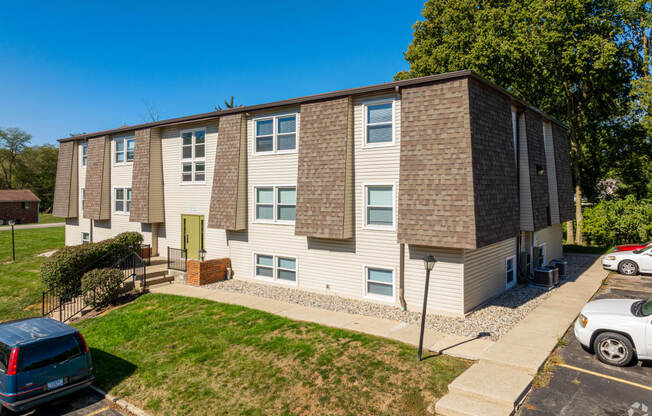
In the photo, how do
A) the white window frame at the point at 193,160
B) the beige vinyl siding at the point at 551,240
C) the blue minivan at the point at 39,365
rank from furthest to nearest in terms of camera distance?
the white window frame at the point at 193,160 → the beige vinyl siding at the point at 551,240 → the blue minivan at the point at 39,365

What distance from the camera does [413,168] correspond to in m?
11.9

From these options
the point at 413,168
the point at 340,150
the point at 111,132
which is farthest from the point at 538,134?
the point at 111,132

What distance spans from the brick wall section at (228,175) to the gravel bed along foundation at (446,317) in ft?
9.51

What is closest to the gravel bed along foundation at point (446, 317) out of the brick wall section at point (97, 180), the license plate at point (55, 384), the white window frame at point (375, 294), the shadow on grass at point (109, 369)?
the white window frame at point (375, 294)

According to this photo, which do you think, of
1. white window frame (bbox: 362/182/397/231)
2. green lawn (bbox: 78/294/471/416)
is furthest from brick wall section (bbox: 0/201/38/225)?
white window frame (bbox: 362/182/397/231)

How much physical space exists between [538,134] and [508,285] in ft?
22.9

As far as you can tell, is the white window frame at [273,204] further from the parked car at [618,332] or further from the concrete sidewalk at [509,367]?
the parked car at [618,332]

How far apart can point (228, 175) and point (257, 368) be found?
32.1 feet

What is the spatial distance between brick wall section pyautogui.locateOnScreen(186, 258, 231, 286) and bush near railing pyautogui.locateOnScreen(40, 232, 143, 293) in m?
4.39

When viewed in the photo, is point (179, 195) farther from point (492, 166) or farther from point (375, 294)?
point (492, 166)

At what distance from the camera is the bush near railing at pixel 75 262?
52.1 ft

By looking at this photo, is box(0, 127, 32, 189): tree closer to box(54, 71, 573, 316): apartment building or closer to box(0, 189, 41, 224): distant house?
box(0, 189, 41, 224): distant house

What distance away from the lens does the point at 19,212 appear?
51.8 meters

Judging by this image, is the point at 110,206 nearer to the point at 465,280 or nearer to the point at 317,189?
the point at 317,189
